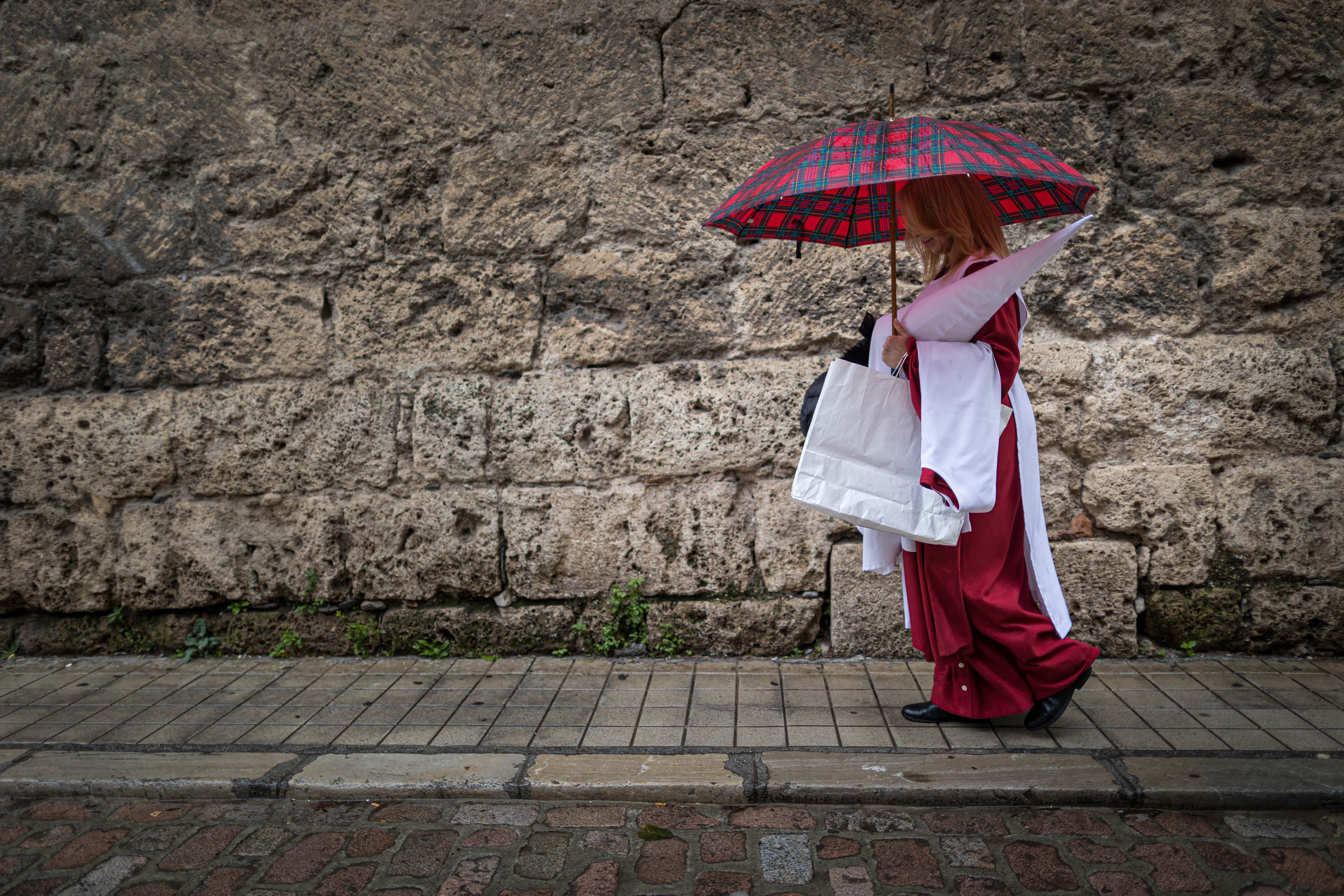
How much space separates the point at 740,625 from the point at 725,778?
3.66 feet

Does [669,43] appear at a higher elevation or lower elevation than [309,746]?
higher

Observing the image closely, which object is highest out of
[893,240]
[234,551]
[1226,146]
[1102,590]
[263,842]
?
[1226,146]

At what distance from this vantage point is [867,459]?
8.61 feet

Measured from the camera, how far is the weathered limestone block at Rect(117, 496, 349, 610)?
151 inches

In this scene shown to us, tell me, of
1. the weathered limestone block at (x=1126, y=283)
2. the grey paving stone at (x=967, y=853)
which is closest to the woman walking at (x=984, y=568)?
the grey paving stone at (x=967, y=853)

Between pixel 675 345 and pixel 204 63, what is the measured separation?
248 cm

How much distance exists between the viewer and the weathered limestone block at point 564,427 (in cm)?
370

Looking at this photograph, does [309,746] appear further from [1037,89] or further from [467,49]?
[1037,89]

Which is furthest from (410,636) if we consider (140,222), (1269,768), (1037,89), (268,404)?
(1037,89)

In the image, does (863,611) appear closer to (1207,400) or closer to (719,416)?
(719,416)

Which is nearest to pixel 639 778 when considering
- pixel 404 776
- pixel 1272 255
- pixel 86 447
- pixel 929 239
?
pixel 404 776

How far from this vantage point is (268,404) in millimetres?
3824

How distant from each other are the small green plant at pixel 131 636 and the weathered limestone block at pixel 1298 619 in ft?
15.8

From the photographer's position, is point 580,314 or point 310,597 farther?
point 310,597
